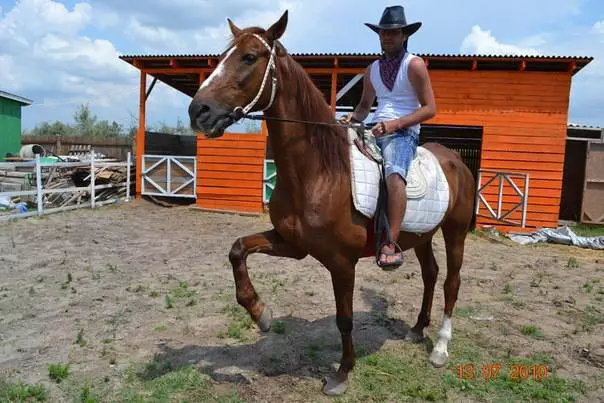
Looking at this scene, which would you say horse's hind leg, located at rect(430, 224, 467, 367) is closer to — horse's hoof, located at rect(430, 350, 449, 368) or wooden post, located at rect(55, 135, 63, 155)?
Result: horse's hoof, located at rect(430, 350, 449, 368)

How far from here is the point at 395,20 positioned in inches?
131

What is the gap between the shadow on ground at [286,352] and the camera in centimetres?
355

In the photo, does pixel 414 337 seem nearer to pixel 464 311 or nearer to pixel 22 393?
pixel 464 311

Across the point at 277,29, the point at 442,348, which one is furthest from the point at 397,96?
the point at 442,348

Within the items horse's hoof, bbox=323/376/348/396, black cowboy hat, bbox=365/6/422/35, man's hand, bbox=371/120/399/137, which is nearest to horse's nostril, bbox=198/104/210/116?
man's hand, bbox=371/120/399/137

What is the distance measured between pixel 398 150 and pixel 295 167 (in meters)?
0.81

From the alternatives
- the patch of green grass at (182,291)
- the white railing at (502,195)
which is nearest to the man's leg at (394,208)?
A: the patch of green grass at (182,291)

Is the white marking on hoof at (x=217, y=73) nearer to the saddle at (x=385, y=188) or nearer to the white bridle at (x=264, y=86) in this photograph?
the white bridle at (x=264, y=86)

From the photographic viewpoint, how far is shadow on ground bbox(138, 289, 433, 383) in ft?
11.7

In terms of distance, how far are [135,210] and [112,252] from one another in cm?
489

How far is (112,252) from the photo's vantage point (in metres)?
7.45

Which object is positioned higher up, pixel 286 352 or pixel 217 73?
pixel 217 73

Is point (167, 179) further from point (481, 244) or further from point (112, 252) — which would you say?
point (481, 244)

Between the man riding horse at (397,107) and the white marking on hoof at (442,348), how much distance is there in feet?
3.82
